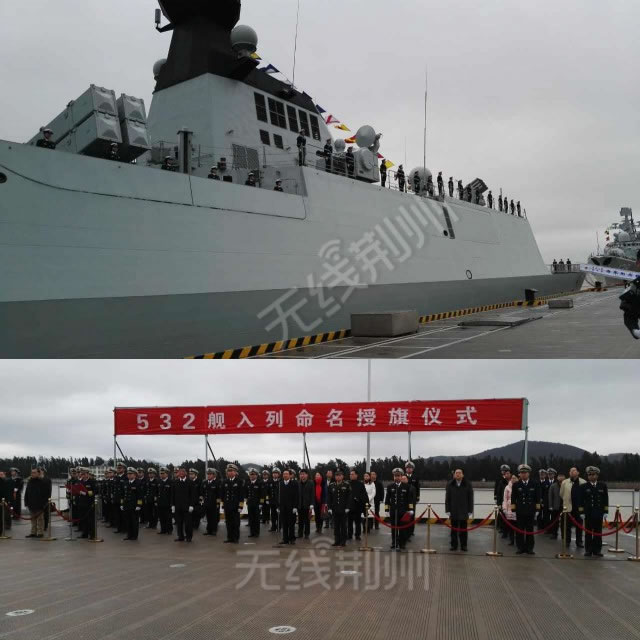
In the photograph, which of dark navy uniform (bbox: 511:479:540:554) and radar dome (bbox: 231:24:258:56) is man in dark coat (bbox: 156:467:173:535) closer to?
dark navy uniform (bbox: 511:479:540:554)

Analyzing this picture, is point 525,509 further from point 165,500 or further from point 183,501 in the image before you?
point 165,500

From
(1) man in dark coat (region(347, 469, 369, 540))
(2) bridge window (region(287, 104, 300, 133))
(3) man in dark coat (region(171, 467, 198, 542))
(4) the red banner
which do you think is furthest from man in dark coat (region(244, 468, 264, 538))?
(2) bridge window (region(287, 104, 300, 133))

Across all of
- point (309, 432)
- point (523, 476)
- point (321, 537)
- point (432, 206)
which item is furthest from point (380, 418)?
point (432, 206)

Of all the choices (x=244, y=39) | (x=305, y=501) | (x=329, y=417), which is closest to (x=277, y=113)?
(x=244, y=39)

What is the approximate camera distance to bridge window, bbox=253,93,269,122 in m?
15.0

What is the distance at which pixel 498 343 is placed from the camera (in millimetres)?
12375

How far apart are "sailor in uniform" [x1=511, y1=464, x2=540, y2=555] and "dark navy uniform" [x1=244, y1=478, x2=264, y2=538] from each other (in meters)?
3.70

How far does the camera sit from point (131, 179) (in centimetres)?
971

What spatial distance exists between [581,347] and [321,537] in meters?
6.42

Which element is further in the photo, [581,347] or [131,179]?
[581,347]

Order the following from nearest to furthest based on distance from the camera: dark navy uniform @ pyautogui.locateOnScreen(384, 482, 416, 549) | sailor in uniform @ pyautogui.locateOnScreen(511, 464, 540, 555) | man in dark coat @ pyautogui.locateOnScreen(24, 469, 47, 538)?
sailor in uniform @ pyautogui.locateOnScreen(511, 464, 540, 555)
dark navy uniform @ pyautogui.locateOnScreen(384, 482, 416, 549)
man in dark coat @ pyautogui.locateOnScreen(24, 469, 47, 538)

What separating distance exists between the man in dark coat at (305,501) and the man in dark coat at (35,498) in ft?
12.4

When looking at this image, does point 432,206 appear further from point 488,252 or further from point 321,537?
point 321,537

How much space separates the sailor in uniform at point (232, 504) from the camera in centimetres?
825
